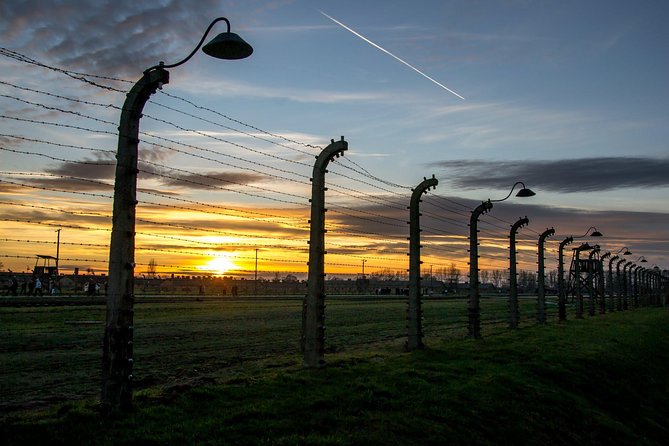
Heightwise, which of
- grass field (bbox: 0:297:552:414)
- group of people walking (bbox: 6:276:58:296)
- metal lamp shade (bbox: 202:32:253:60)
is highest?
metal lamp shade (bbox: 202:32:253:60)

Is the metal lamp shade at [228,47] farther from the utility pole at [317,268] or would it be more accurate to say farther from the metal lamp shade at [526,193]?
the metal lamp shade at [526,193]

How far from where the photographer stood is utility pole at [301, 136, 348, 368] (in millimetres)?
14453

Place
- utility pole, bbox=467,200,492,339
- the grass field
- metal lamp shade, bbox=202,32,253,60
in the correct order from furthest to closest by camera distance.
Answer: utility pole, bbox=467,200,492,339 → the grass field → metal lamp shade, bbox=202,32,253,60

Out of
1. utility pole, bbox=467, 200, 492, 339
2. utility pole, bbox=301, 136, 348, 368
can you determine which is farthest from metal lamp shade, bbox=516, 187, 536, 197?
utility pole, bbox=301, 136, 348, 368

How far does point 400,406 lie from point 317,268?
480cm

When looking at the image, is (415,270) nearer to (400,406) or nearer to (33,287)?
(400,406)

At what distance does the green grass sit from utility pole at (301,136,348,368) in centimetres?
67

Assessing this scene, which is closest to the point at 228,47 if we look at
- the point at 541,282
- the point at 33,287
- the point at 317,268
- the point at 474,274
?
the point at 317,268

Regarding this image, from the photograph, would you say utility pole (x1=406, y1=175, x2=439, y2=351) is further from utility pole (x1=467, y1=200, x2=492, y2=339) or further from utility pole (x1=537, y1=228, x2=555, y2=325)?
utility pole (x1=537, y1=228, x2=555, y2=325)

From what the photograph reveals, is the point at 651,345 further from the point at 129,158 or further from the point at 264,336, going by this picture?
the point at 129,158

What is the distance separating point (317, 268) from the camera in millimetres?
14789

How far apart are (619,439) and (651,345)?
678 inches

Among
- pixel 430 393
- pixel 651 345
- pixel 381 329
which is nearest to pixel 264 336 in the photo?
pixel 381 329

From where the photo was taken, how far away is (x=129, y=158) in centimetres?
1000
